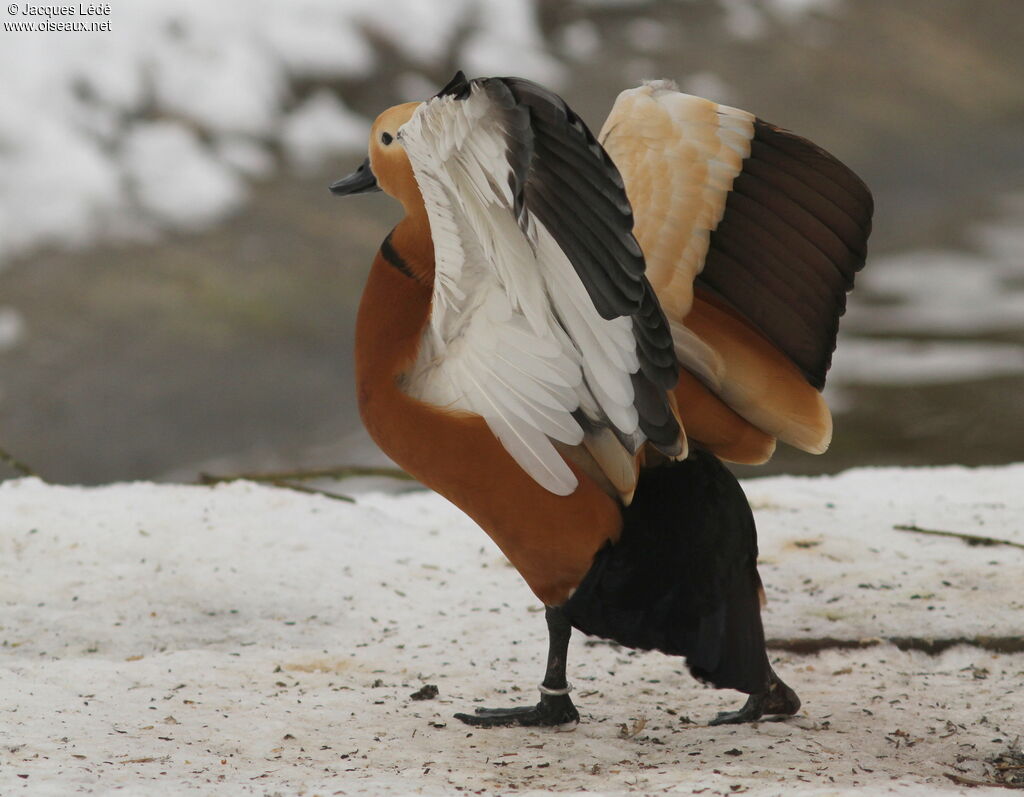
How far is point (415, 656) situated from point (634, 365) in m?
1.13

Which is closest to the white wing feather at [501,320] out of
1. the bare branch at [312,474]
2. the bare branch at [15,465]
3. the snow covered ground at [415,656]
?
the snow covered ground at [415,656]

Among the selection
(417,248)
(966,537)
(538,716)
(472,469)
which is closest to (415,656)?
(538,716)

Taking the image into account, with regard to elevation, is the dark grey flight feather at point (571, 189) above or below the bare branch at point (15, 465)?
above

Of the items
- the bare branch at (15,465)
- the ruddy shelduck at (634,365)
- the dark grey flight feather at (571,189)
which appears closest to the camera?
the dark grey flight feather at (571,189)

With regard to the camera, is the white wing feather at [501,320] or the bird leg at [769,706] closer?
the white wing feather at [501,320]

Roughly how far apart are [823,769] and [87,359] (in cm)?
448

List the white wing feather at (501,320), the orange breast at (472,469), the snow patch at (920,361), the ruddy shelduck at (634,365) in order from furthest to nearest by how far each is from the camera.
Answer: the snow patch at (920,361) < the orange breast at (472,469) < the ruddy shelduck at (634,365) < the white wing feather at (501,320)

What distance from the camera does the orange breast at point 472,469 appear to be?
7.57 feet

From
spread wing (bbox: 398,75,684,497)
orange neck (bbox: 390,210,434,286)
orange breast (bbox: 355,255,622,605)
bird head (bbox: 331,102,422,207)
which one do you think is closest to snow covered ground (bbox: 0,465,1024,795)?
orange breast (bbox: 355,255,622,605)

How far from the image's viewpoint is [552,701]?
250cm

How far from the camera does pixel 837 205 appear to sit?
250 cm

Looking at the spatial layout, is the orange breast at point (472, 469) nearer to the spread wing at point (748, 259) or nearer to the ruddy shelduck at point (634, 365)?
the ruddy shelduck at point (634, 365)

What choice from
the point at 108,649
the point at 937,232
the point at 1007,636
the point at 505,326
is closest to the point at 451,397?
the point at 505,326

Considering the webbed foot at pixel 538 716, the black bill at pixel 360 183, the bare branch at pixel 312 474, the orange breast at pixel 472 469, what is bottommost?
the webbed foot at pixel 538 716
